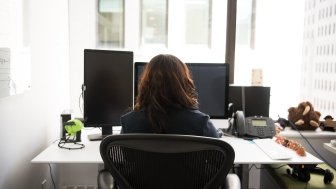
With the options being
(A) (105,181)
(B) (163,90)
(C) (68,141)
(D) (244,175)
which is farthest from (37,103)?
(D) (244,175)

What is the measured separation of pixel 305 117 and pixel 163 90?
1.68m

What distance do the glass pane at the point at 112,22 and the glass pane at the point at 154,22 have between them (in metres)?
0.21

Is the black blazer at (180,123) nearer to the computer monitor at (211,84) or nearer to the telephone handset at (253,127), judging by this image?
the computer monitor at (211,84)

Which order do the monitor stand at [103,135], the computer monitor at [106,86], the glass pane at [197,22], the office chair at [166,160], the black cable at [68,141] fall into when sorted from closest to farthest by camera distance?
the office chair at [166,160]
the black cable at [68,141]
the computer monitor at [106,86]
the monitor stand at [103,135]
the glass pane at [197,22]

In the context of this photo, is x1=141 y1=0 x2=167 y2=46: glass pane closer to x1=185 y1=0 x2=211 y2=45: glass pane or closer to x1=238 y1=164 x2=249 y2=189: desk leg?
x1=185 y1=0 x2=211 y2=45: glass pane

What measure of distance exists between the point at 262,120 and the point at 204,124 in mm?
1056

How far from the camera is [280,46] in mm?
2887

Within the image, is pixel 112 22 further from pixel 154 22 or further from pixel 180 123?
pixel 180 123

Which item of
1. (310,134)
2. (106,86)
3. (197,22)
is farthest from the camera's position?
(197,22)

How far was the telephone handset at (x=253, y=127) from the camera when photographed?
2039 mm

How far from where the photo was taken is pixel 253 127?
2.06 meters

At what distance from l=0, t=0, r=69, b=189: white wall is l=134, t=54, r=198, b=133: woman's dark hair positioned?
2.54 ft

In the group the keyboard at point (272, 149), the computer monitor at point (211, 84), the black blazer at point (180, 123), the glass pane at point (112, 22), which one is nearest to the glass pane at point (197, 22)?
the glass pane at point (112, 22)

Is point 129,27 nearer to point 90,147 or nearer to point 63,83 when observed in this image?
point 63,83
